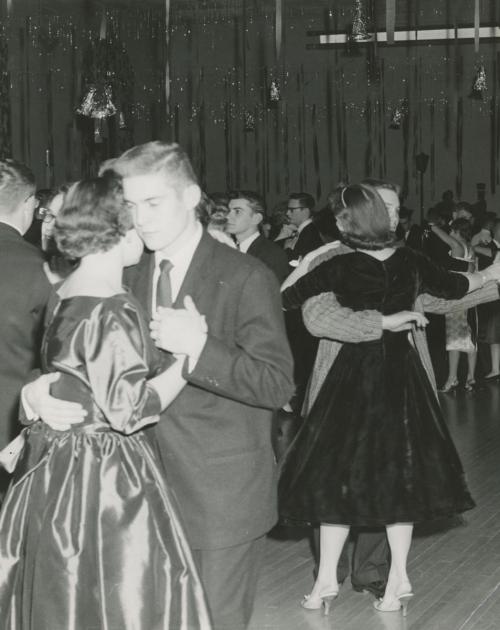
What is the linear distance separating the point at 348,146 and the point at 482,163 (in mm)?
2148

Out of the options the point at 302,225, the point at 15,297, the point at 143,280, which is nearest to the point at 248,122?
the point at 302,225

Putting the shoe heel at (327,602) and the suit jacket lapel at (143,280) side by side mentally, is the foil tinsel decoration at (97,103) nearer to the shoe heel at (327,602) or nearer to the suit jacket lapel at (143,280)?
the shoe heel at (327,602)

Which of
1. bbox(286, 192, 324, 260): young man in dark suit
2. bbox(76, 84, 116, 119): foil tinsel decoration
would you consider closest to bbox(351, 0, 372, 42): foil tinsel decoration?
bbox(286, 192, 324, 260): young man in dark suit

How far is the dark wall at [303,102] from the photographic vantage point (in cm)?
1590

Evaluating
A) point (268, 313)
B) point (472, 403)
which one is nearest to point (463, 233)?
point (472, 403)

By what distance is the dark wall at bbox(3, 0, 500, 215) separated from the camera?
15.9 meters

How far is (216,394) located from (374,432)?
147 centimetres

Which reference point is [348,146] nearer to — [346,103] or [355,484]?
[346,103]

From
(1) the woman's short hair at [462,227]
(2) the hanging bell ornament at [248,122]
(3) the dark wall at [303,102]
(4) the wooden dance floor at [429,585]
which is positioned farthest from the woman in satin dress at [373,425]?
(3) the dark wall at [303,102]

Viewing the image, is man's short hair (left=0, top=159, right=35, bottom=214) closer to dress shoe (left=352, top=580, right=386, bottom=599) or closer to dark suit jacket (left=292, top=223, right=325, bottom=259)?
dress shoe (left=352, top=580, right=386, bottom=599)

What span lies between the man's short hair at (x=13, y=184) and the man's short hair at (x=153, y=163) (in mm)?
1219

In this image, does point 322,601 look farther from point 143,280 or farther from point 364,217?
point 143,280

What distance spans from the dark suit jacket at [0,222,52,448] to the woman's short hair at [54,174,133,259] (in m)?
1.21

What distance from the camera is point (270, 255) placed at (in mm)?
6918
